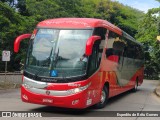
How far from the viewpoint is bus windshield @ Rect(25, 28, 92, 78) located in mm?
10867

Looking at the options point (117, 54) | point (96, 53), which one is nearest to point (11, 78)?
point (117, 54)

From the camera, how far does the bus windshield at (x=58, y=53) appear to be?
10867mm

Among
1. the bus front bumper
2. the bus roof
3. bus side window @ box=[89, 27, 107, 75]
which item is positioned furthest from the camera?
the bus roof

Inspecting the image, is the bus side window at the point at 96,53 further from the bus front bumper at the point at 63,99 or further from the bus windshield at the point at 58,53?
the bus front bumper at the point at 63,99

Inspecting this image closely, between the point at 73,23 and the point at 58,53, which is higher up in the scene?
the point at 73,23

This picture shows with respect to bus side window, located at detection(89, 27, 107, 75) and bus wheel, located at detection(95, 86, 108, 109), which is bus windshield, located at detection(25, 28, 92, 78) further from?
bus wheel, located at detection(95, 86, 108, 109)

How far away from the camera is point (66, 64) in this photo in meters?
10.9

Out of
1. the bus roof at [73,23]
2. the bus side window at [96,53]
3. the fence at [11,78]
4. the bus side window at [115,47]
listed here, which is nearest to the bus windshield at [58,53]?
the bus roof at [73,23]

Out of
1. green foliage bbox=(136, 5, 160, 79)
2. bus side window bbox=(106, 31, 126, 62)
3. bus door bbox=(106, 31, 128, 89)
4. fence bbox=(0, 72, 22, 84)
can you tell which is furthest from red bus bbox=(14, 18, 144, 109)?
green foliage bbox=(136, 5, 160, 79)

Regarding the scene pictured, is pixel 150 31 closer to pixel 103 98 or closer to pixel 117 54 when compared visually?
pixel 117 54

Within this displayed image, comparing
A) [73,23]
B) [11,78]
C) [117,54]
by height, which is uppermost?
[73,23]

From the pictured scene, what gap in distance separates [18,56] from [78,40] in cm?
2006

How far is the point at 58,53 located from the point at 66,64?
0.51 metres

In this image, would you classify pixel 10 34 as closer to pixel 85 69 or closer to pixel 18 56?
pixel 18 56
